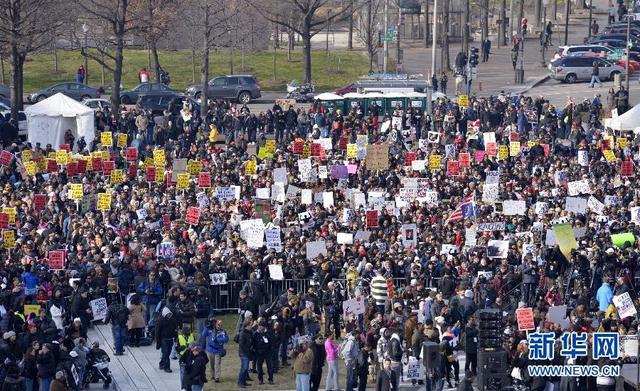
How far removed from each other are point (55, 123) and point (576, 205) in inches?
684

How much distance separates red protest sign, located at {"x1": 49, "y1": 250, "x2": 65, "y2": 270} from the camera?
31172mm

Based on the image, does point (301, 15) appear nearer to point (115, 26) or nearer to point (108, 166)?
point (115, 26)

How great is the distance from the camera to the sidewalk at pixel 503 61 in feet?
220

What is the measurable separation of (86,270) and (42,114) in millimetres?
16341

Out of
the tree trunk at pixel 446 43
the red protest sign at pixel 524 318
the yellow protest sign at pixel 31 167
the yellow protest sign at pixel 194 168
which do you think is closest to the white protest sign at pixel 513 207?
the yellow protest sign at pixel 194 168

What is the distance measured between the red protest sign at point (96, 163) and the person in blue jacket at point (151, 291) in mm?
10543

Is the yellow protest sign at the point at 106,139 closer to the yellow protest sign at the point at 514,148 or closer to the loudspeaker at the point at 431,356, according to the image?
the yellow protest sign at the point at 514,148

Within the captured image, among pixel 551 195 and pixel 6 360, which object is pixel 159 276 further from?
pixel 551 195

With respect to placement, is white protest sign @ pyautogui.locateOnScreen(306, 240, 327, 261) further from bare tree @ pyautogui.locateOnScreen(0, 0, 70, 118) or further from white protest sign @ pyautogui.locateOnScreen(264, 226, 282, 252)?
bare tree @ pyautogui.locateOnScreen(0, 0, 70, 118)

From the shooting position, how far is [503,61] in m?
75.6

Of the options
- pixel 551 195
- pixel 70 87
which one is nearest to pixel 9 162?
pixel 551 195

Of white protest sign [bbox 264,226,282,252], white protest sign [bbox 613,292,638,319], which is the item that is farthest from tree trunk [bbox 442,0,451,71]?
white protest sign [bbox 613,292,638,319]

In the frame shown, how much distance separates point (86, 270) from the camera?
3067cm

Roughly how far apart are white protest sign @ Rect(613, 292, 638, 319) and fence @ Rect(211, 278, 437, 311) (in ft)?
14.6
